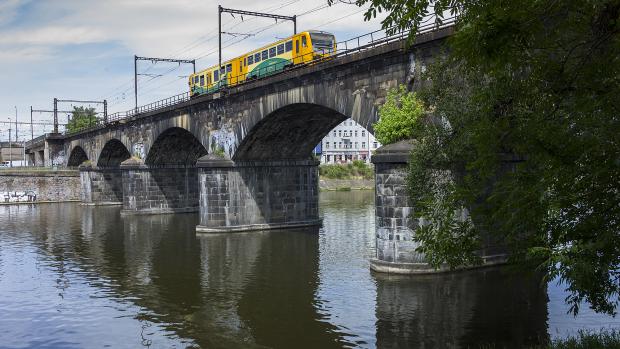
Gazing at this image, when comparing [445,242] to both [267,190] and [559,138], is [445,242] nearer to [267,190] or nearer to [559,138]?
[559,138]

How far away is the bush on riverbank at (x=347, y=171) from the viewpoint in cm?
9444

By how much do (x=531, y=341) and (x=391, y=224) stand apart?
7.92m

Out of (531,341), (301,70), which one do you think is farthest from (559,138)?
(301,70)

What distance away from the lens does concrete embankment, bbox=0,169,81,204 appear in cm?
6744

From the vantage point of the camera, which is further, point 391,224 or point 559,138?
point 391,224

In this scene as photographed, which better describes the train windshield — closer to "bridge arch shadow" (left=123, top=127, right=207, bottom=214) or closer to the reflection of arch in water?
the reflection of arch in water

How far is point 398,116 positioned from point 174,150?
105 ft

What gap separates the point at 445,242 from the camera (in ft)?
32.7

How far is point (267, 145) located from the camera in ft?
117

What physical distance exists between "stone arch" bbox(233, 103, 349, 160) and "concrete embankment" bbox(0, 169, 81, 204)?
4275 centimetres

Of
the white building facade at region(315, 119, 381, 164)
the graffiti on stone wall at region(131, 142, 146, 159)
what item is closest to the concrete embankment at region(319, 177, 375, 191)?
the white building facade at region(315, 119, 381, 164)

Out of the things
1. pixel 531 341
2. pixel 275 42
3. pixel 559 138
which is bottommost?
pixel 531 341

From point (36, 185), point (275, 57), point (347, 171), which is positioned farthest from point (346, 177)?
point (275, 57)

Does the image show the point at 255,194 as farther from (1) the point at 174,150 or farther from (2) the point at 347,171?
(2) the point at 347,171
